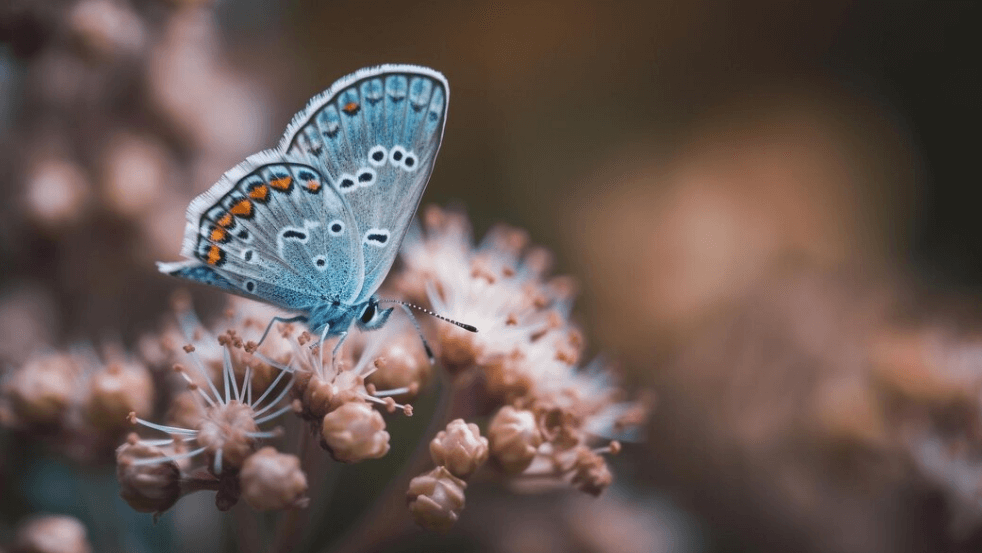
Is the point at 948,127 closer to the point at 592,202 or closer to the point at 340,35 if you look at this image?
the point at 592,202

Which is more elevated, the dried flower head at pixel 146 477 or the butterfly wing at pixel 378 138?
the butterfly wing at pixel 378 138

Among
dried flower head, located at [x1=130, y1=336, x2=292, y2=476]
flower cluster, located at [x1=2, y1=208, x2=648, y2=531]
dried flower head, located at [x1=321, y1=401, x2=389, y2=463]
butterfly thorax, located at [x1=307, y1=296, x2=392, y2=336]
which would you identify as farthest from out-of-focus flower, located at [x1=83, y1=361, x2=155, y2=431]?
dried flower head, located at [x1=321, y1=401, x2=389, y2=463]

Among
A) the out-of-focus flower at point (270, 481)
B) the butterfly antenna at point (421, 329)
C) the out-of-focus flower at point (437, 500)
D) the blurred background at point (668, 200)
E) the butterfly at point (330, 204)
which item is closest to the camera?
the out-of-focus flower at point (270, 481)

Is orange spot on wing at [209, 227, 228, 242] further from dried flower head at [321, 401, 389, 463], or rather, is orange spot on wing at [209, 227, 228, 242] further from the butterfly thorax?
dried flower head at [321, 401, 389, 463]

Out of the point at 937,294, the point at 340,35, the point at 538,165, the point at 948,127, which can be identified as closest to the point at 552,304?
the point at 538,165

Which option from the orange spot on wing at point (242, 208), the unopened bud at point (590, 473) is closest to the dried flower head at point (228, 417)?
the orange spot on wing at point (242, 208)

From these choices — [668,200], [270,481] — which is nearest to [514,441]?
[270,481]

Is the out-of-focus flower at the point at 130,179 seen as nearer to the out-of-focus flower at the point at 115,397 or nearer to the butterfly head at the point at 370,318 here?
the out-of-focus flower at the point at 115,397

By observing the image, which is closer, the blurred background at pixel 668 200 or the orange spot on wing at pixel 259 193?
the orange spot on wing at pixel 259 193
